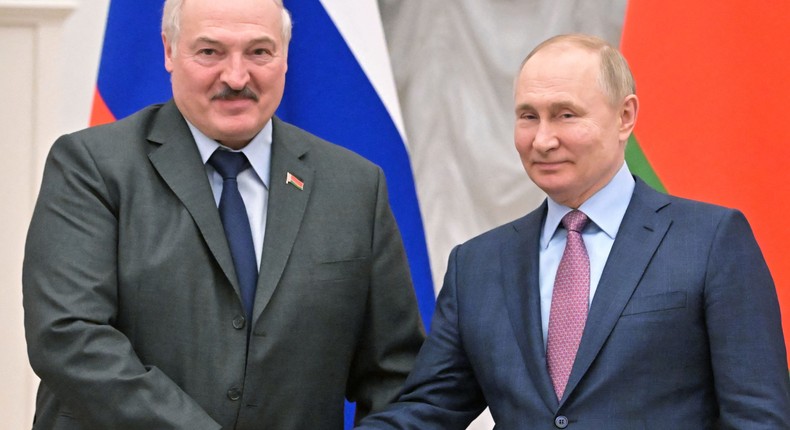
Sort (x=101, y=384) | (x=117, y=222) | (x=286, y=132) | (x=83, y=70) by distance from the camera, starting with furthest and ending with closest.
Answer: (x=83, y=70)
(x=286, y=132)
(x=117, y=222)
(x=101, y=384)

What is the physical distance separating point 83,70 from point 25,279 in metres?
1.53

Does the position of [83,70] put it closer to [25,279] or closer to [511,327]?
[25,279]

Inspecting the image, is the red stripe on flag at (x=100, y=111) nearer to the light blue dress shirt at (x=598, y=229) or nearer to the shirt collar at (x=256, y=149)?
the shirt collar at (x=256, y=149)

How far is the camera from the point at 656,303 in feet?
7.32

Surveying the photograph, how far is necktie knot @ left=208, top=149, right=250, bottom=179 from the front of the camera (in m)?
2.51

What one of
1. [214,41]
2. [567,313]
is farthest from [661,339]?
[214,41]

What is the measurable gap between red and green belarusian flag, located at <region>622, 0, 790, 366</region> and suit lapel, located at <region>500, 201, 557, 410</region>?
1348mm

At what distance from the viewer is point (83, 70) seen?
380cm

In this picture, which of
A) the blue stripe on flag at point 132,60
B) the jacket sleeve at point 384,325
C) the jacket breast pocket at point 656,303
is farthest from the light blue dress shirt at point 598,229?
the blue stripe on flag at point 132,60

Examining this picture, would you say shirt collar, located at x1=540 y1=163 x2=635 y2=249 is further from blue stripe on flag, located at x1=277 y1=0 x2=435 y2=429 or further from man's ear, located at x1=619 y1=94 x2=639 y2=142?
blue stripe on flag, located at x1=277 y1=0 x2=435 y2=429

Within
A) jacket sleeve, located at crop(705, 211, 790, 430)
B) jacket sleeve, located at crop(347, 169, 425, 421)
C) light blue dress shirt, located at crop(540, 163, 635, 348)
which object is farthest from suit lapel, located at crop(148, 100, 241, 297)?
jacket sleeve, located at crop(705, 211, 790, 430)

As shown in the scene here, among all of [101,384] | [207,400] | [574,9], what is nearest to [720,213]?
[207,400]

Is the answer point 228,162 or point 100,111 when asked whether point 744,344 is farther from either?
point 100,111

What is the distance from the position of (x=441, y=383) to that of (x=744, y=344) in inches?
26.6
